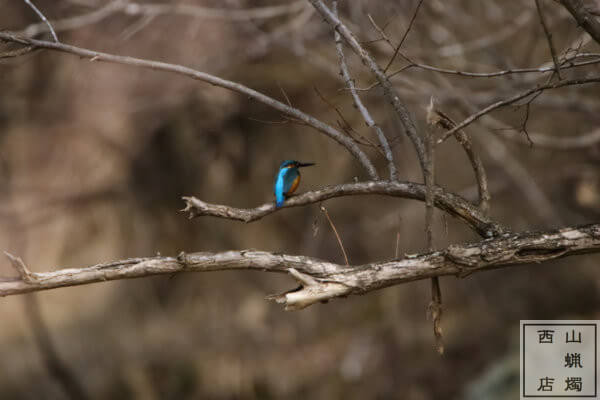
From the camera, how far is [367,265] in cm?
286

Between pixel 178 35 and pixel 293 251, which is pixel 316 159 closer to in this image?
pixel 293 251

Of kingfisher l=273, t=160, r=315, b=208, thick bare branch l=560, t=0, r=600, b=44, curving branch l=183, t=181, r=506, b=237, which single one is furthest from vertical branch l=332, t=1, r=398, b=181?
thick bare branch l=560, t=0, r=600, b=44

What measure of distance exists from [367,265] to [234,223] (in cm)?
581

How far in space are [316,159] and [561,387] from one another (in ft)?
14.2

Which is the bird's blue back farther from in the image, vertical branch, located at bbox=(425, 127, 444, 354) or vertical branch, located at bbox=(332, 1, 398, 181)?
vertical branch, located at bbox=(425, 127, 444, 354)

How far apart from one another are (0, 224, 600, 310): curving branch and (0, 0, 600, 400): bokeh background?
4240mm

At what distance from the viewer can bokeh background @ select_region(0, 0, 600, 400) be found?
7488 millimetres

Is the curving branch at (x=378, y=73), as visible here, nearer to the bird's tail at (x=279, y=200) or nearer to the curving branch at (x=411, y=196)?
the curving branch at (x=411, y=196)

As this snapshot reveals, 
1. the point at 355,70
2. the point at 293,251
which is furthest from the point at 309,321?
the point at 355,70

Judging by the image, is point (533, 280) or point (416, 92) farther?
point (533, 280)

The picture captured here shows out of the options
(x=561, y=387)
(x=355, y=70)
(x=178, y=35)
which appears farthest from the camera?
(x=178, y=35)

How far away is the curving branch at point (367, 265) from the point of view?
9.12 feet

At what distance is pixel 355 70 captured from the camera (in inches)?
274

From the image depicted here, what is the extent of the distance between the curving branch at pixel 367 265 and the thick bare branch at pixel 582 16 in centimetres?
95
